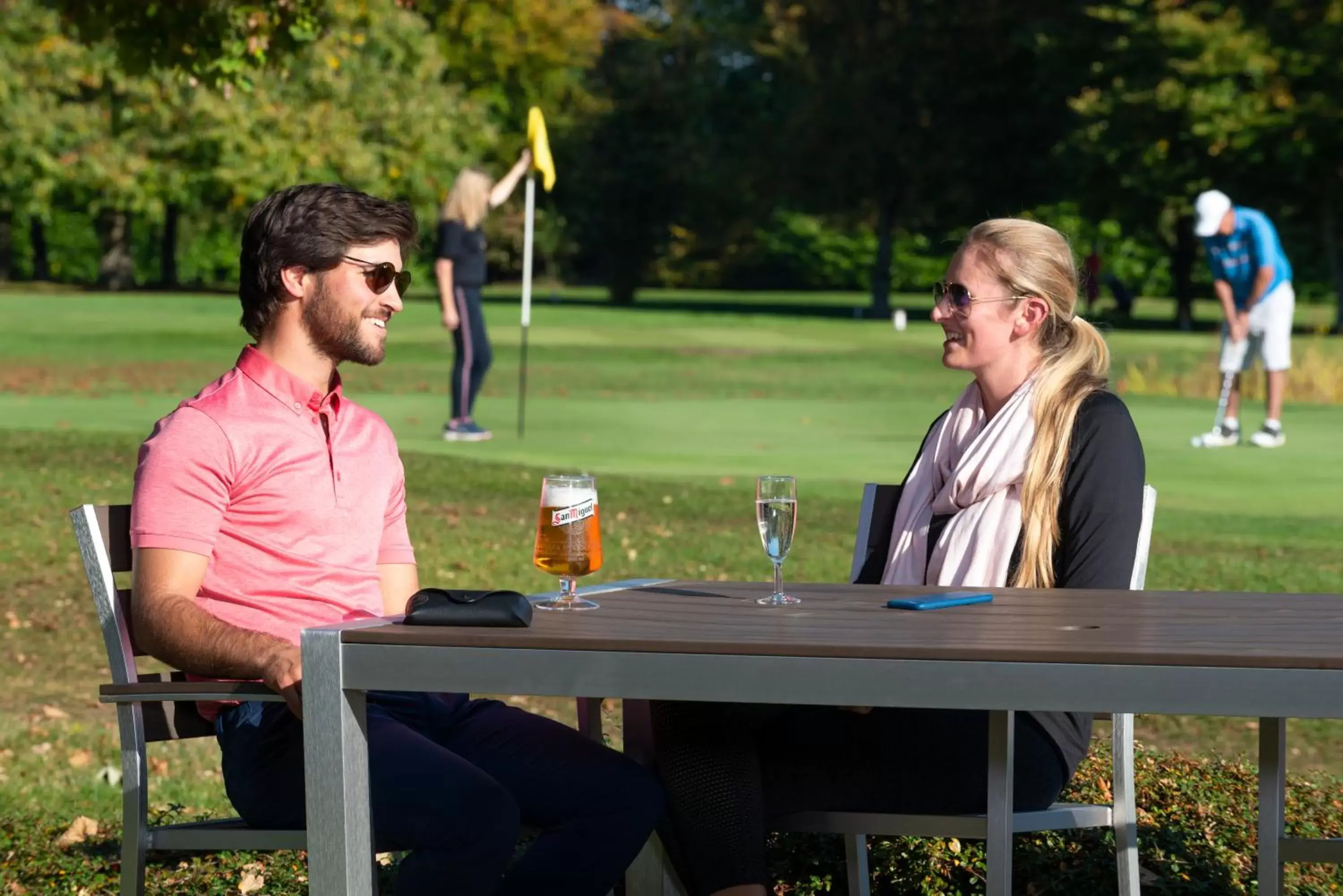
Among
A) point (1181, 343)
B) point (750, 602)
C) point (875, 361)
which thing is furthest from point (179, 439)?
point (1181, 343)

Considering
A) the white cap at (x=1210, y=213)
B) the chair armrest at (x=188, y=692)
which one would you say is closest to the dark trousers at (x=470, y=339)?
the white cap at (x=1210, y=213)

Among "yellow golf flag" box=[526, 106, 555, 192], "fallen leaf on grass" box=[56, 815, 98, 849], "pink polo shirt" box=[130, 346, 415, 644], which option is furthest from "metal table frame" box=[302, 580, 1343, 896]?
"yellow golf flag" box=[526, 106, 555, 192]

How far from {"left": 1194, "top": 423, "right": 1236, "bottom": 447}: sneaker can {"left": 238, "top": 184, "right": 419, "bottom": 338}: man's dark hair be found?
13605 mm

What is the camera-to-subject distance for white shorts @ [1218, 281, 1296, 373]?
55.8ft

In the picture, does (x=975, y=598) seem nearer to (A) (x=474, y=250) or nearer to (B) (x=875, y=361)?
(A) (x=474, y=250)

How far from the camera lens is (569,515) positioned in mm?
3584

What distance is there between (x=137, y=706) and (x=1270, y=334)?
14671mm

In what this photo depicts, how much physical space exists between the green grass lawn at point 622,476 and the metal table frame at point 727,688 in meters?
2.70

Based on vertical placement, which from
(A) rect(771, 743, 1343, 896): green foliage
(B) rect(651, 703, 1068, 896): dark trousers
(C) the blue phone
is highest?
(C) the blue phone

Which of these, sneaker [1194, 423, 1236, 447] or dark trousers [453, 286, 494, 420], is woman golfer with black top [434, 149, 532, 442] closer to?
dark trousers [453, 286, 494, 420]

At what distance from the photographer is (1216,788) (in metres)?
5.38

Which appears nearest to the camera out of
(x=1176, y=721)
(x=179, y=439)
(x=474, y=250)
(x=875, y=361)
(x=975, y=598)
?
(x=975, y=598)

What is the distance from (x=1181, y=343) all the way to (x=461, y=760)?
36.5m

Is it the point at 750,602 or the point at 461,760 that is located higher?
the point at 750,602
